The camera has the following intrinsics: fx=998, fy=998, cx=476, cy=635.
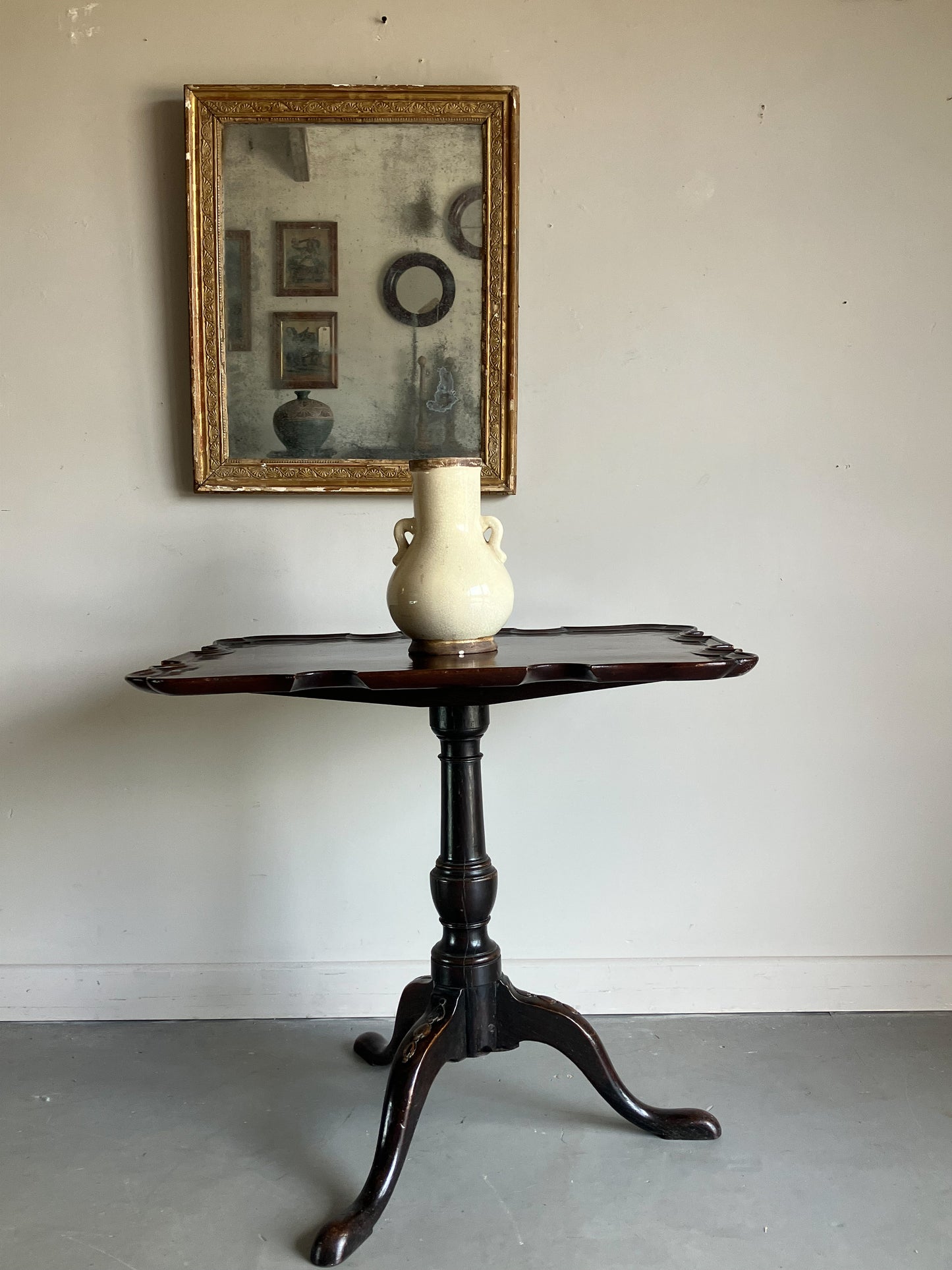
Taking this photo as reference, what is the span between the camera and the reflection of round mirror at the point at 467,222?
202 centimetres

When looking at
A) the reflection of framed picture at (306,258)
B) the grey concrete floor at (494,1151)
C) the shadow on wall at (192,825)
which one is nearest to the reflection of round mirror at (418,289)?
the reflection of framed picture at (306,258)

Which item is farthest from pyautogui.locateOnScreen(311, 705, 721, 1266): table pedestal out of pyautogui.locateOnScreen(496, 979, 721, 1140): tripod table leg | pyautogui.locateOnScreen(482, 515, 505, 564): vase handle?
pyautogui.locateOnScreen(482, 515, 505, 564): vase handle

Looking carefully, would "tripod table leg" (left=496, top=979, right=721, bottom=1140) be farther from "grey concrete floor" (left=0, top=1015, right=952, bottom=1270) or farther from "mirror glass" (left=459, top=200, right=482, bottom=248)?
"mirror glass" (left=459, top=200, right=482, bottom=248)

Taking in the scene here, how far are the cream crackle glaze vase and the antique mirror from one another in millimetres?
484

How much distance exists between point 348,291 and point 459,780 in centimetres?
104

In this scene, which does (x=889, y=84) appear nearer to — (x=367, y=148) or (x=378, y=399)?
(x=367, y=148)

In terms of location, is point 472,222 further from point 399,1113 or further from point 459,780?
point 399,1113

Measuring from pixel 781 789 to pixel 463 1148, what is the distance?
0.99m

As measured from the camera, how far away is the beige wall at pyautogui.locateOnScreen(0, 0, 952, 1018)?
2.02m

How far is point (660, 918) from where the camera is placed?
2.18 meters

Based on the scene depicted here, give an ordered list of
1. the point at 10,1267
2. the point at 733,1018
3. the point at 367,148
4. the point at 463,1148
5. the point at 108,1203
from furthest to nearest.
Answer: the point at 733,1018, the point at 367,148, the point at 463,1148, the point at 108,1203, the point at 10,1267

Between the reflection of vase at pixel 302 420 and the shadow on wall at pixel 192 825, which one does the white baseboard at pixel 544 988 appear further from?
the reflection of vase at pixel 302 420

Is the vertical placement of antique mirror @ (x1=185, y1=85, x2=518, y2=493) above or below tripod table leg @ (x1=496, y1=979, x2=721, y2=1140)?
above

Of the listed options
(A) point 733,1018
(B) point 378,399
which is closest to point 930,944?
(A) point 733,1018
